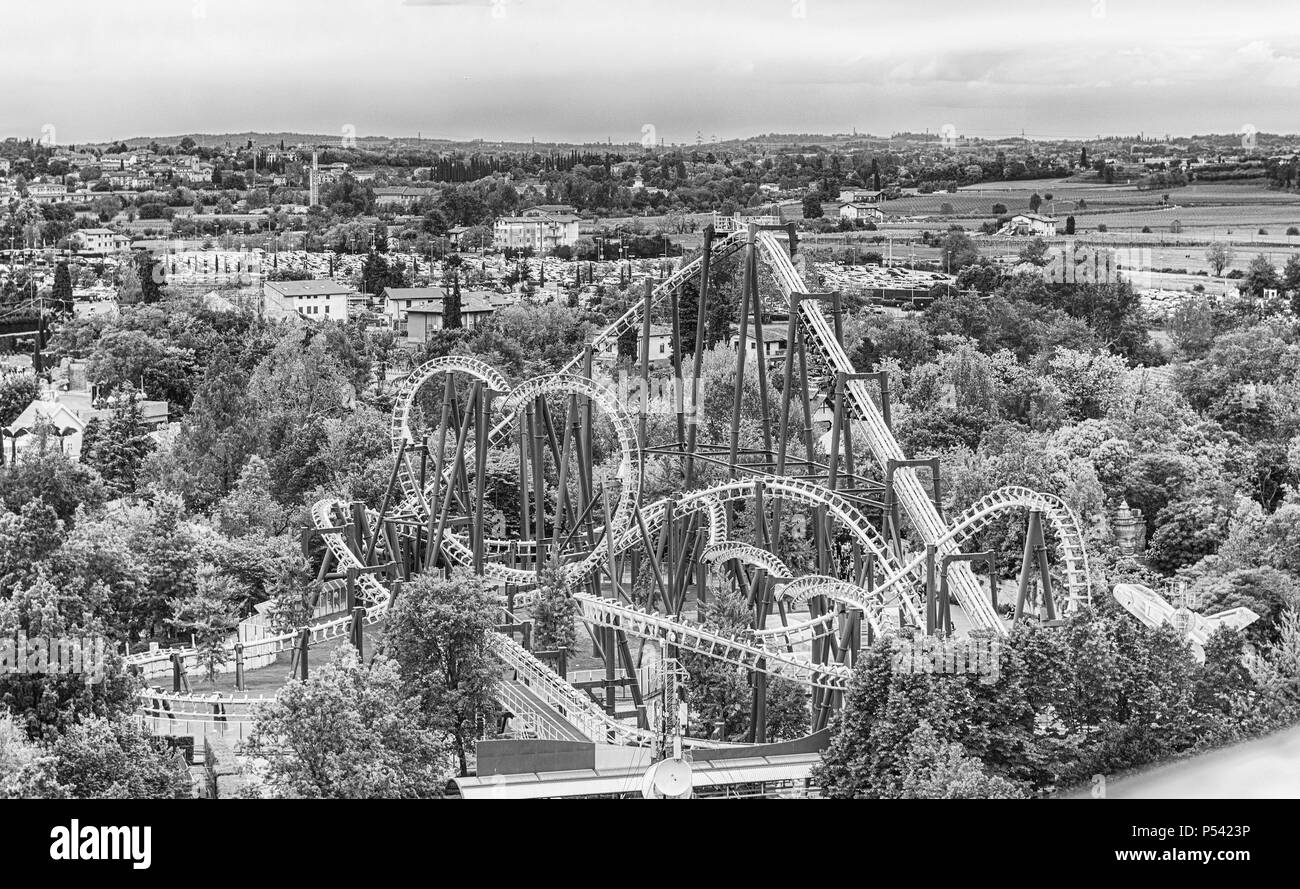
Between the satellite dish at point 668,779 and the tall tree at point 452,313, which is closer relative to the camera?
the satellite dish at point 668,779

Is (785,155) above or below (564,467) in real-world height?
above

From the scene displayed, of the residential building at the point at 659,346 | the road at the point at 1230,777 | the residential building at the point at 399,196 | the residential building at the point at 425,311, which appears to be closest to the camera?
the road at the point at 1230,777

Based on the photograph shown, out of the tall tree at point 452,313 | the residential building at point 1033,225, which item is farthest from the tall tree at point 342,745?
the residential building at point 1033,225

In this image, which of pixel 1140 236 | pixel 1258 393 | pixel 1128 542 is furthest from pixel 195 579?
pixel 1140 236

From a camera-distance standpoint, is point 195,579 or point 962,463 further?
Answer: point 962,463

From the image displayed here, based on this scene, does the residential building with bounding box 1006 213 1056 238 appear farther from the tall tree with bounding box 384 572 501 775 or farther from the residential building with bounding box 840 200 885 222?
the tall tree with bounding box 384 572 501 775

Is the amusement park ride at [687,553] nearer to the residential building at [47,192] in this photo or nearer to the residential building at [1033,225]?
the residential building at [1033,225]
